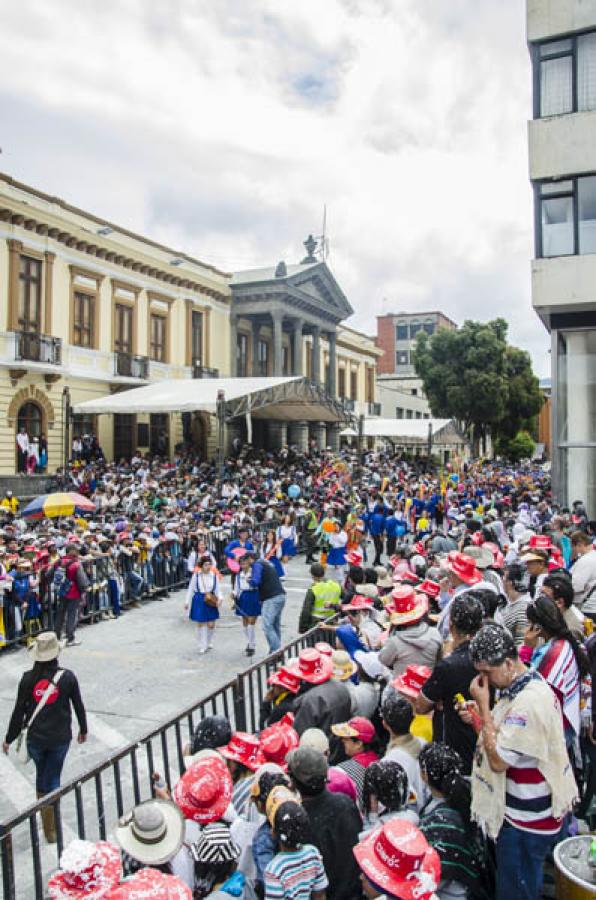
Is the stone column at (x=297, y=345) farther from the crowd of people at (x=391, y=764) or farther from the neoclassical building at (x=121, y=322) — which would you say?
the crowd of people at (x=391, y=764)

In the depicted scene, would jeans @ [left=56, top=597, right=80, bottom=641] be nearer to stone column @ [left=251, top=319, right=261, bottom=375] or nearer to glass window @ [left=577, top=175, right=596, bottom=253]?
glass window @ [left=577, top=175, right=596, bottom=253]

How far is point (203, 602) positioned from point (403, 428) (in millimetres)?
30974

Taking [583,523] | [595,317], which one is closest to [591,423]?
[595,317]

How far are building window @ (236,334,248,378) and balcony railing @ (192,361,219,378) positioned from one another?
279cm

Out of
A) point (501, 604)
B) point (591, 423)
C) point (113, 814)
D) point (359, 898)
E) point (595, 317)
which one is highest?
point (595, 317)

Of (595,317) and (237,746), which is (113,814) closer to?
(237,746)

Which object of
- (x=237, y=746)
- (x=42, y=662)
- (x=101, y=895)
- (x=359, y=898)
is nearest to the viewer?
(x=101, y=895)

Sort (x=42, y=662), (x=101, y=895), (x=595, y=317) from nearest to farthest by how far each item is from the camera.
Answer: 1. (x=101, y=895)
2. (x=42, y=662)
3. (x=595, y=317)

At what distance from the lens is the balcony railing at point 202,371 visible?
33.4 metres

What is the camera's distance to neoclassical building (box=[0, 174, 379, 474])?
76.8ft

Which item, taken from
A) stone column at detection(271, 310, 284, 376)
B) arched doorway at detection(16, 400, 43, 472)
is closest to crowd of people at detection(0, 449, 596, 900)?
arched doorway at detection(16, 400, 43, 472)

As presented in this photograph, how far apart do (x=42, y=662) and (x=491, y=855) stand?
11.8ft

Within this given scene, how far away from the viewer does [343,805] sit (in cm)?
330

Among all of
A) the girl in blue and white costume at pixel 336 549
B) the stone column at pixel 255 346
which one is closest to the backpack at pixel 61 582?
the girl in blue and white costume at pixel 336 549
